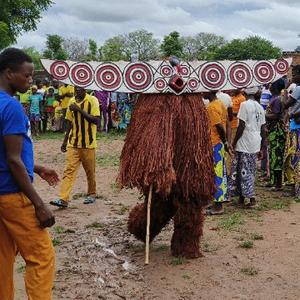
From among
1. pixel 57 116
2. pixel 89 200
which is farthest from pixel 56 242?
pixel 57 116

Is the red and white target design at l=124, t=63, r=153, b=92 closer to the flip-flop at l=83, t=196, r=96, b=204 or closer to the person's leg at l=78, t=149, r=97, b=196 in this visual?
the person's leg at l=78, t=149, r=97, b=196

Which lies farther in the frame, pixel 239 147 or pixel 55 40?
pixel 55 40

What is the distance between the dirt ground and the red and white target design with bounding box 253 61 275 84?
165cm

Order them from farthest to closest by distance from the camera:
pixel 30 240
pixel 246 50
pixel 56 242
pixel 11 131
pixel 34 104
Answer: pixel 246 50, pixel 34 104, pixel 56 242, pixel 30 240, pixel 11 131

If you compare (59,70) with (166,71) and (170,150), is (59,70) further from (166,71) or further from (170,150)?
(170,150)

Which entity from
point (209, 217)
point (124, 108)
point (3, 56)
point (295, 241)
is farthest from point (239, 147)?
point (124, 108)

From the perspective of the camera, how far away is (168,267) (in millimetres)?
4938

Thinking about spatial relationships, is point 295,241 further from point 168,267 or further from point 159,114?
point 159,114

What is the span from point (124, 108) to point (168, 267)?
Result: 12307mm

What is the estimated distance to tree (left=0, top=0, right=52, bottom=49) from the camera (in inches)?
840

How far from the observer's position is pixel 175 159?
4.88 meters

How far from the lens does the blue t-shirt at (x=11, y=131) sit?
3074 mm

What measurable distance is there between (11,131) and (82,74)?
6.44 ft

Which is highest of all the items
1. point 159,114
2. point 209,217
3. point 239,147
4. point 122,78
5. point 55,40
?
point 55,40
